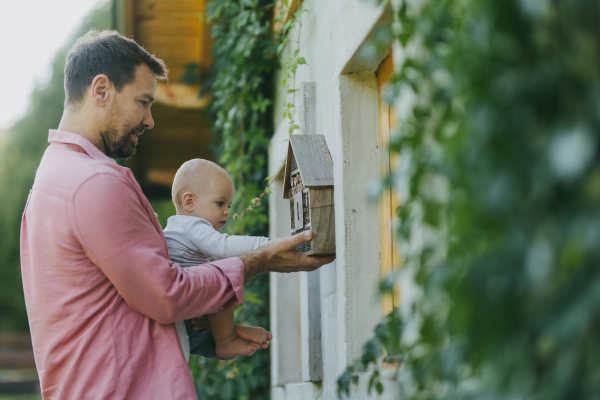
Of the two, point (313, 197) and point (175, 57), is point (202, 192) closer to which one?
point (313, 197)

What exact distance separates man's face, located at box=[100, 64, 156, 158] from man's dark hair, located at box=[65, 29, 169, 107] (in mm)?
28

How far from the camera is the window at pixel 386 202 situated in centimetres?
231

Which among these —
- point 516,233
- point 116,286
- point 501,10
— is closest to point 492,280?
point 516,233

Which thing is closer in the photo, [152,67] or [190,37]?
[152,67]

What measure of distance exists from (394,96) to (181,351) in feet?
3.97

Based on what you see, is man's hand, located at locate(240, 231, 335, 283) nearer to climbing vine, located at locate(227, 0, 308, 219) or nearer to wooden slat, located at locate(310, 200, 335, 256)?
wooden slat, located at locate(310, 200, 335, 256)

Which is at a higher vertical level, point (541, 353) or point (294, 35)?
point (294, 35)

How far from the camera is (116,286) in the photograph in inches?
72.9

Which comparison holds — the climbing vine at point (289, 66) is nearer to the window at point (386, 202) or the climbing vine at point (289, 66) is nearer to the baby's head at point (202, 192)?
the baby's head at point (202, 192)

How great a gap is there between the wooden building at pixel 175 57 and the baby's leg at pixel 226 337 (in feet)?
11.0

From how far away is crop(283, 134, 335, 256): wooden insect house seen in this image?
8.01 feet

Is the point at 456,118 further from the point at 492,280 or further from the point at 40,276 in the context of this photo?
the point at 40,276

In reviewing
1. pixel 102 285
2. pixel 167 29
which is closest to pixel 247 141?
pixel 167 29

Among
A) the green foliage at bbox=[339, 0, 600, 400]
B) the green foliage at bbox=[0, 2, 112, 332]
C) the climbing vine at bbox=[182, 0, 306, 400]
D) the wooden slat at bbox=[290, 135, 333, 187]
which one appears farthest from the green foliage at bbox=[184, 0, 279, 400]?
the green foliage at bbox=[0, 2, 112, 332]
